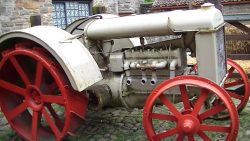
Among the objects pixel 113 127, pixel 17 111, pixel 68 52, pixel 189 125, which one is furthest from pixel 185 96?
pixel 17 111

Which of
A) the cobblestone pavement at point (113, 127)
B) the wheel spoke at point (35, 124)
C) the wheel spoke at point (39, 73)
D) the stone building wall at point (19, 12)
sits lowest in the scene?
the cobblestone pavement at point (113, 127)

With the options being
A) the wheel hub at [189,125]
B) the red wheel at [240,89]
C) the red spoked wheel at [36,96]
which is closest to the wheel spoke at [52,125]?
the red spoked wheel at [36,96]

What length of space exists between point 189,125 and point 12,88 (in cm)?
183

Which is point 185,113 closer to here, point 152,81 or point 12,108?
point 152,81

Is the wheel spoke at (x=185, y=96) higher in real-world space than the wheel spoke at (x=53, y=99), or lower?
higher

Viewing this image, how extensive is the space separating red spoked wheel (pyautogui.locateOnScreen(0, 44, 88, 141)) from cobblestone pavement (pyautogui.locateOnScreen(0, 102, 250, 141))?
0.30 metres

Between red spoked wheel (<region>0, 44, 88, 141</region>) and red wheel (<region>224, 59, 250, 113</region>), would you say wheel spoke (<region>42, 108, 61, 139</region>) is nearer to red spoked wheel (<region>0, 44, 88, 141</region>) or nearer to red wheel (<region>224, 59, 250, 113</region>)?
red spoked wheel (<region>0, 44, 88, 141</region>)

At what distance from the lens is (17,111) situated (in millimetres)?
3996

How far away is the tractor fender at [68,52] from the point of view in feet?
11.5

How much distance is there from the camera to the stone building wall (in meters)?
8.19

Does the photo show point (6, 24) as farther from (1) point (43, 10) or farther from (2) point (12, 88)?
(2) point (12, 88)

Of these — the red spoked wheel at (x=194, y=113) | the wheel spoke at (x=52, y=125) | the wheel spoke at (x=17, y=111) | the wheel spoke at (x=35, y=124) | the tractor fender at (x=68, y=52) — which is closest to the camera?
the red spoked wheel at (x=194, y=113)

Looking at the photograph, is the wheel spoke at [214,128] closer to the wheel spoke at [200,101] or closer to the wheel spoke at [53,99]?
the wheel spoke at [200,101]

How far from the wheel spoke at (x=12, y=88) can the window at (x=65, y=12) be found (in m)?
6.57
